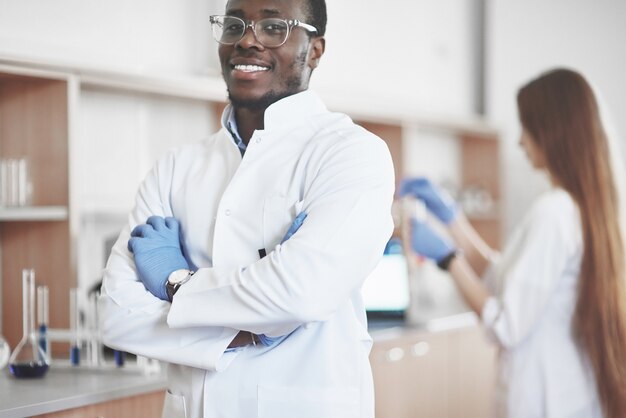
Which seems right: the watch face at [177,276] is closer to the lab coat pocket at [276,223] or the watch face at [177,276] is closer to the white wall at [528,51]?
the lab coat pocket at [276,223]

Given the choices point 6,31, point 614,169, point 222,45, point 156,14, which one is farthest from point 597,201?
point 6,31

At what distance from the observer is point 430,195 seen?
2.91 metres

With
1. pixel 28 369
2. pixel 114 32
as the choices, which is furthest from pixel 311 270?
pixel 114 32

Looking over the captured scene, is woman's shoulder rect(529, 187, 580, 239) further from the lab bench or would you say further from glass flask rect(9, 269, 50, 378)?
glass flask rect(9, 269, 50, 378)

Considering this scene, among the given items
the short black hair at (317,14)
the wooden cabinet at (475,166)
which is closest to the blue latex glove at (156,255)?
the short black hair at (317,14)

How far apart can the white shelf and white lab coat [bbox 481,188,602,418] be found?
134 cm

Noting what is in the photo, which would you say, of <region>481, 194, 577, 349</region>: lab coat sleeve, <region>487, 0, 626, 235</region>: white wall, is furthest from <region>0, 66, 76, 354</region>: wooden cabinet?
<region>487, 0, 626, 235</region>: white wall

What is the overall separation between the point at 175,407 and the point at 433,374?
1.92 metres

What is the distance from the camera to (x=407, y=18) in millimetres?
3920

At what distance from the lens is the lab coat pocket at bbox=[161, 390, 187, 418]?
59.3 inches

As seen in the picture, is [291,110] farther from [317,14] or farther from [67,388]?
[67,388]

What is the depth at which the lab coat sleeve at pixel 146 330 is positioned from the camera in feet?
4.58

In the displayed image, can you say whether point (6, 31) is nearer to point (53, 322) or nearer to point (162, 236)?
point (53, 322)

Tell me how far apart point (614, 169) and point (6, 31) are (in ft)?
6.06
